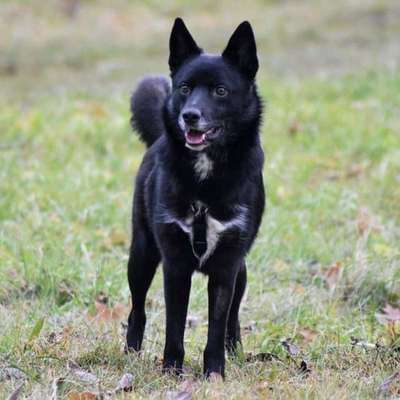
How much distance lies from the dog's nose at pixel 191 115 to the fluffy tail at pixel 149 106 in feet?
2.96

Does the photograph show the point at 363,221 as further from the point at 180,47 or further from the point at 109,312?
the point at 180,47

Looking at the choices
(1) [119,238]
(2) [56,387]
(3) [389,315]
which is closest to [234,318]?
(3) [389,315]

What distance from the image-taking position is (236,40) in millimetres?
4289

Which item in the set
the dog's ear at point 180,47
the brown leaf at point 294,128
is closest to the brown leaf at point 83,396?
the dog's ear at point 180,47

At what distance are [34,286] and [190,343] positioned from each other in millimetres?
1171

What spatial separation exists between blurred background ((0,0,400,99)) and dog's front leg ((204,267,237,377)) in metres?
8.16

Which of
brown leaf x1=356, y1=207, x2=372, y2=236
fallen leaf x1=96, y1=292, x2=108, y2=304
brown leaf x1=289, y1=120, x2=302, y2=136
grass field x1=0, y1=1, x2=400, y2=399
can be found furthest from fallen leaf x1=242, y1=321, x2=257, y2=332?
brown leaf x1=289, y1=120, x2=302, y2=136

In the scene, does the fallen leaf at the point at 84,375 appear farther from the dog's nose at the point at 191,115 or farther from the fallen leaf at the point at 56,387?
the dog's nose at the point at 191,115

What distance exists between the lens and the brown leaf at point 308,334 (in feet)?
16.4

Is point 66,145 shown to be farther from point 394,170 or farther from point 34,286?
point 34,286

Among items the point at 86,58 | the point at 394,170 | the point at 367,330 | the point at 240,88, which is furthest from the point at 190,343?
the point at 86,58

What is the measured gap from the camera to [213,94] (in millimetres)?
4191

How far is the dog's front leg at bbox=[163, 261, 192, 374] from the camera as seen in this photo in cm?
421

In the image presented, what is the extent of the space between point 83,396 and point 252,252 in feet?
9.30
